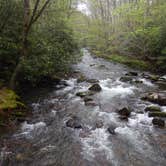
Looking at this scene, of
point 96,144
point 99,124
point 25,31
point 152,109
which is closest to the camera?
point 96,144

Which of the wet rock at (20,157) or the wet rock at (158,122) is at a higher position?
the wet rock at (158,122)

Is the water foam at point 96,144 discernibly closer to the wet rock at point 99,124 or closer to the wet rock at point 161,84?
the wet rock at point 99,124

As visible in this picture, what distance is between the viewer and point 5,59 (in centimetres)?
1170

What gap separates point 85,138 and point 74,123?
1222 millimetres

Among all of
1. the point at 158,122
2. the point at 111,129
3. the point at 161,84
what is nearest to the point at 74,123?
the point at 111,129

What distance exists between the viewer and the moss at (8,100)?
8893 mm

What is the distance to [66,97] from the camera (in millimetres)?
11742

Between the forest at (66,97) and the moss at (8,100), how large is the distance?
44 mm

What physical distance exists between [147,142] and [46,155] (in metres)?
3.25

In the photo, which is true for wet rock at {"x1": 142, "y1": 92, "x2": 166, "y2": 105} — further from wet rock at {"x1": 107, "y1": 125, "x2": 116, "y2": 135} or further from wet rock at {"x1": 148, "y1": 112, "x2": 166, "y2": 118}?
wet rock at {"x1": 107, "y1": 125, "x2": 116, "y2": 135}

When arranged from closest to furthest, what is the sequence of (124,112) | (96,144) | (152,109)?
(96,144)
(124,112)
(152,109)

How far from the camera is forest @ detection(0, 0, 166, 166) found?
A: 6.53 m

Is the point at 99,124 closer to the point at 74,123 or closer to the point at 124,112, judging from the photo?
the point at 74,123

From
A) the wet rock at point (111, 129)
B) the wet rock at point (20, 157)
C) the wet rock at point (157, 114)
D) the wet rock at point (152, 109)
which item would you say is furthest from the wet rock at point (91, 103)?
the wet rock at point (20, 157)
